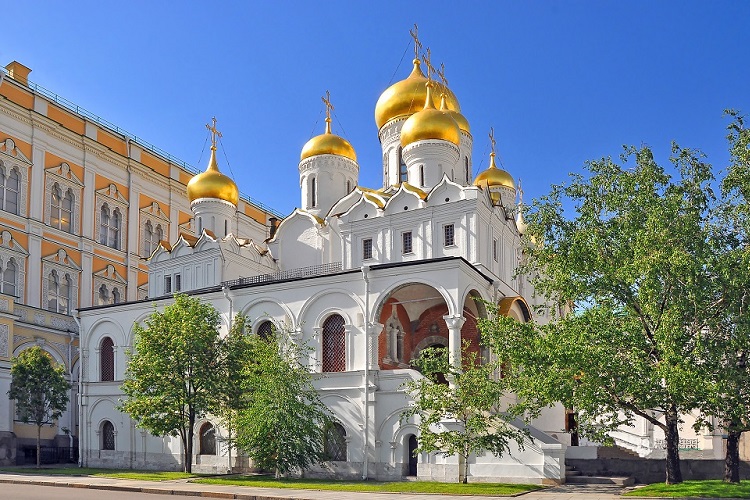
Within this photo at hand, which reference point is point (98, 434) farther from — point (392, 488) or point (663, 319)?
point (663, 319)

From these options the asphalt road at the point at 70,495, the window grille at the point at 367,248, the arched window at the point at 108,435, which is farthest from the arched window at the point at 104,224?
the asphalt road at the point at 70,495

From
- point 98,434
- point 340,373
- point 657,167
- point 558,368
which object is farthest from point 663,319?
point 98,434

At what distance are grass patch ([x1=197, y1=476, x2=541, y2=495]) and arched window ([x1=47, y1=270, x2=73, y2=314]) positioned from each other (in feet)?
70.7

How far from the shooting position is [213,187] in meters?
40.9

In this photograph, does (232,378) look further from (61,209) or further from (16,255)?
(61,209)

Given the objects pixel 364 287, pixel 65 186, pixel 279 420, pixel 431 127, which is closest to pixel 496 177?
pixel 431 127

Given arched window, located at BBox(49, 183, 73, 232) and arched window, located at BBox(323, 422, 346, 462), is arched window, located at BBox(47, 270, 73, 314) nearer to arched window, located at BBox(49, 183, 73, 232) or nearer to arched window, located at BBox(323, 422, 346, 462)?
arched window, located at BBox(49, 183, 73, 232)

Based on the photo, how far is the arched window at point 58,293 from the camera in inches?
1737

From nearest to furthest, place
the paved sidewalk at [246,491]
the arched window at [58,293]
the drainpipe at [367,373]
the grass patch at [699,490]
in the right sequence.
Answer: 1. the grass patch at [699,490]
2. the paved sidewalk at [246,491]
3. the drainpipe at [367,373]
4. the arched window at [58,293]

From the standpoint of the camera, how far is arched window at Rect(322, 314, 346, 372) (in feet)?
98.2

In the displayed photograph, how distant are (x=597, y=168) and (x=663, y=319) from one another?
17.6ft

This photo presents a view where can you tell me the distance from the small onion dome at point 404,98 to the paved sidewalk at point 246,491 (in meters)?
19.9

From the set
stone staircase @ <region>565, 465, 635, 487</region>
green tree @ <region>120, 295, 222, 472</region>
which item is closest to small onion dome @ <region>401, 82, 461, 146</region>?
green tree @ <region>120, 295, 222, 472</region>

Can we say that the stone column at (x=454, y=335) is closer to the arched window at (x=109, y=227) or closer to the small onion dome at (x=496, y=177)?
the small onion dome at (x=496, y=177)
